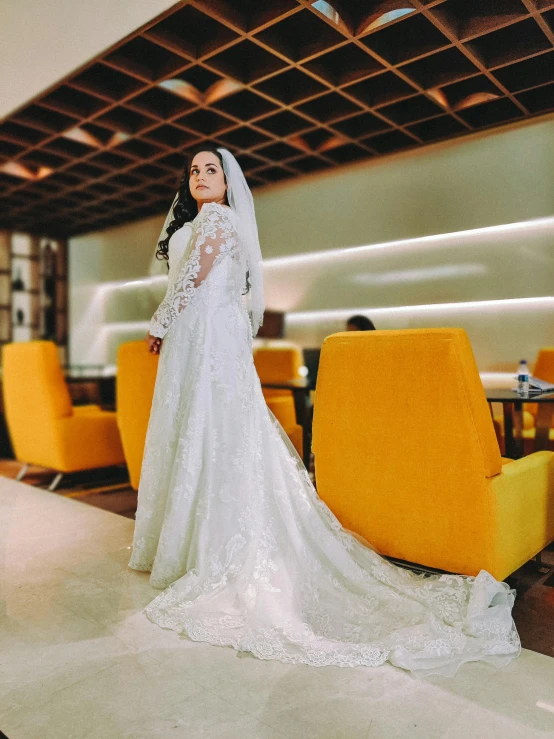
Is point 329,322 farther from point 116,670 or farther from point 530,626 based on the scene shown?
point 116,670

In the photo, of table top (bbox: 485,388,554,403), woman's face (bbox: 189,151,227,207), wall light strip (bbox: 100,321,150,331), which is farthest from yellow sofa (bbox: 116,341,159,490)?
wall light strip (bbox: 100,321,150,331)

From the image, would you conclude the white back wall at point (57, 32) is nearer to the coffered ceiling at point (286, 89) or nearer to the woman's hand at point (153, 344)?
the coffered ceiling at point (286, 89)

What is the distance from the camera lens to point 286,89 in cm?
453

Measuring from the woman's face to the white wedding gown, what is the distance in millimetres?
137

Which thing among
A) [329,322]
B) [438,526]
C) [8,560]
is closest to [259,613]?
[438,526]

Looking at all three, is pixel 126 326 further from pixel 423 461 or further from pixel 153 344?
pixel 423 461

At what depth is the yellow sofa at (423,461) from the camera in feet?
6.06

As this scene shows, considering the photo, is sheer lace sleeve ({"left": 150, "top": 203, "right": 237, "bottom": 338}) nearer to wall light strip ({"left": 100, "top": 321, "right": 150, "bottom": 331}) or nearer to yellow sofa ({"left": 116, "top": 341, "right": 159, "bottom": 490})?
yellow sofa ({"left": 116, "top": 341, "right": 159, "bottom": 490})

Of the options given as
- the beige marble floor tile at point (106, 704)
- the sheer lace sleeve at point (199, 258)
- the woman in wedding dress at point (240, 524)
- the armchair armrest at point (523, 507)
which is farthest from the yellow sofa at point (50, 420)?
the armchair armrest at point (523, 507)

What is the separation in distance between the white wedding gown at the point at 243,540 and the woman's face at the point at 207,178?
0.14m

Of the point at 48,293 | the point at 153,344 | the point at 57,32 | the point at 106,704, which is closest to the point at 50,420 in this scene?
the point at 153,344

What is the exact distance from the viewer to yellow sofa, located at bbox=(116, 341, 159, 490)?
3.15 m

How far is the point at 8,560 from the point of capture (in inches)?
98.7

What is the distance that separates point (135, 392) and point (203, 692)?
1.97 metres
